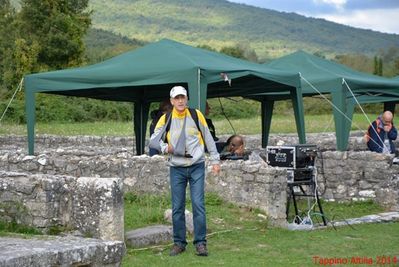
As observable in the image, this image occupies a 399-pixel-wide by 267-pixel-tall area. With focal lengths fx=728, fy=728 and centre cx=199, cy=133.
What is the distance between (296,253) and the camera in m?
7.96

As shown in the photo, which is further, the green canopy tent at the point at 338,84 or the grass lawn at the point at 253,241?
the green canopy tent at the point at 338,84

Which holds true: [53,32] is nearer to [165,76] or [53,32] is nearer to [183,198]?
[165,76]

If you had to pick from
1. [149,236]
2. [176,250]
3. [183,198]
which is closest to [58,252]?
[176,250]

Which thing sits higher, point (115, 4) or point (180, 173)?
point (115, 4)

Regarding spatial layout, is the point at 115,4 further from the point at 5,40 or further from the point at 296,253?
the point at 296,253

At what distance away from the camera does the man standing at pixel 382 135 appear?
13859 millimetres

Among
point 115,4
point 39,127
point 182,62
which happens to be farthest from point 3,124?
point 115,4

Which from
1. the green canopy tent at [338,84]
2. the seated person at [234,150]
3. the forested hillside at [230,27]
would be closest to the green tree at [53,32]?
the green canopy tent at [338,84]

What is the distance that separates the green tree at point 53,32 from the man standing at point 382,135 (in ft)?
75.5

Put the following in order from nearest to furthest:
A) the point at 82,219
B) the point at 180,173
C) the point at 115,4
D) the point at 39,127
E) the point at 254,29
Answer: the point at 82,219 → the point at 180,173 → the point at 39,127 → the point at 115,4 → the point at 254,29

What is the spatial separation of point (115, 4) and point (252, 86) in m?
131

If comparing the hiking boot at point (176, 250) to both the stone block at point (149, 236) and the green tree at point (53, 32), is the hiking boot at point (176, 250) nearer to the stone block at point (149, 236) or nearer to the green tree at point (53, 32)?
the stone block at point (149, 236)

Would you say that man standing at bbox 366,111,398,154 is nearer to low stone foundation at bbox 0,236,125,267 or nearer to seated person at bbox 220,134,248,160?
seated person at bbox 220,134,248,160

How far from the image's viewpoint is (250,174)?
32.0 feet
